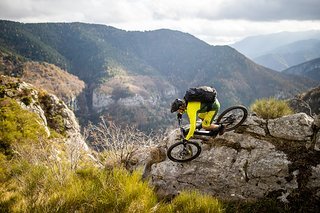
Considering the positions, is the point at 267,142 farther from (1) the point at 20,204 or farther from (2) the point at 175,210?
(1) the point at 20,204

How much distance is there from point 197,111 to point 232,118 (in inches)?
62.9

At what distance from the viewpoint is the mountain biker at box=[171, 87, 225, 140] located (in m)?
6.64

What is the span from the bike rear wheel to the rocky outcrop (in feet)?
0.81

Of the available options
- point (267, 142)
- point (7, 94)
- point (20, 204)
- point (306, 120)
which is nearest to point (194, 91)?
point (267, 142)

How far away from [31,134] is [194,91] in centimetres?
1943

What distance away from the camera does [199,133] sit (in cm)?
712

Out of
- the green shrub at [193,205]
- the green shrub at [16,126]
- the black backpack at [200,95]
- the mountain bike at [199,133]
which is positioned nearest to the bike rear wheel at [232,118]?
the mountain bike at [199,133]

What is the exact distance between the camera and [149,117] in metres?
166

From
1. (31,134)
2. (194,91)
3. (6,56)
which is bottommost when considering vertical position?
(31,134)

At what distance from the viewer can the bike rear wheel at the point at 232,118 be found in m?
7.72

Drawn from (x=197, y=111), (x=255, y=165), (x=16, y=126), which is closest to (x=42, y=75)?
(x=16, y=126)

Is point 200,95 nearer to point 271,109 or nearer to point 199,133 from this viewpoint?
point 199,133

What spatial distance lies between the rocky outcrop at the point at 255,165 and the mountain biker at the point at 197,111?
35.3 inches

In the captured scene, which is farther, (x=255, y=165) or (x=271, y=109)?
(x=271, y=109)
